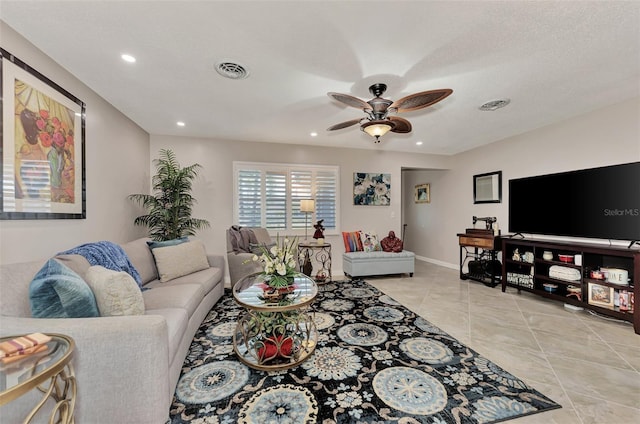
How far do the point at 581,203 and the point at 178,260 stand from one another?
16.6 ft

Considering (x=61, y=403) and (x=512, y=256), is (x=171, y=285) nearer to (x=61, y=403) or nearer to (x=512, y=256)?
(x=61, y=403)

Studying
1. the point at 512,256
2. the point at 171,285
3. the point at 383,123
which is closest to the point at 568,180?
the point at 512,256

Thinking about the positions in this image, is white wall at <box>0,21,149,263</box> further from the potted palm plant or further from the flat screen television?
the flat screen television

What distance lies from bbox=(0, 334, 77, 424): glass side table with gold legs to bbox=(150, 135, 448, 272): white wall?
137 inches

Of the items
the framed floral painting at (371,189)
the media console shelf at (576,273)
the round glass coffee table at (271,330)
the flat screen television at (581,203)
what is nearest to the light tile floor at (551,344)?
the media console shelf at (576,273)

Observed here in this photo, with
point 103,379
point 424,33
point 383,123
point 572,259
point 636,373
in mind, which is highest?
point 424,33

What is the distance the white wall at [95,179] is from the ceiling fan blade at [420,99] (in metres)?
2.98

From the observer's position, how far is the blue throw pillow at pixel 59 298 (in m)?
1.42

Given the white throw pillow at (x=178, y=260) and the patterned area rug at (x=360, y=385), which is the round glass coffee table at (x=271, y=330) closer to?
the patterned area rug at (x=360, y=385)

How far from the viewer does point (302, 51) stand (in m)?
2.08

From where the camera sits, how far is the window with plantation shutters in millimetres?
4656

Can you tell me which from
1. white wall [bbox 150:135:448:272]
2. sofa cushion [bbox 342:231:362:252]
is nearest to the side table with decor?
white wall [bbox 150:135:448:272]

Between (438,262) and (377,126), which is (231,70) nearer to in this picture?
(377,126)

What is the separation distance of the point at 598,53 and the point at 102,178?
5.00 m
